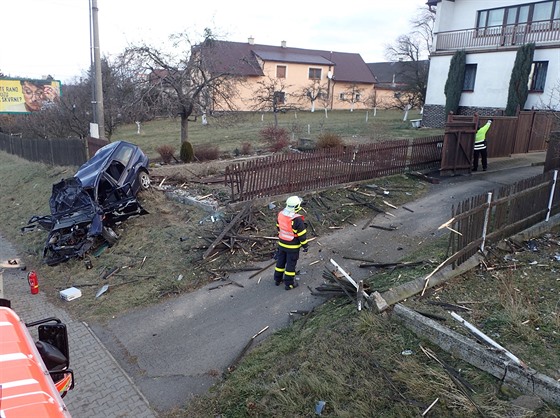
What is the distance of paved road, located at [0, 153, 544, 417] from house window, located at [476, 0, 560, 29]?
67.2ft

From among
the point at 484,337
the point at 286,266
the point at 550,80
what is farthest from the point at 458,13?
the point at 484,337

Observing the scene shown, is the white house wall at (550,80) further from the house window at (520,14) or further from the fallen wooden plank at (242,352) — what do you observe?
the fallen wooden plank at (242,352)

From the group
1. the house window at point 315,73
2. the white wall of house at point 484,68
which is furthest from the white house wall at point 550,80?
the house window at point 315,73

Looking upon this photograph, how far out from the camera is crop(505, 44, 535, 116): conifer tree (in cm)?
2195

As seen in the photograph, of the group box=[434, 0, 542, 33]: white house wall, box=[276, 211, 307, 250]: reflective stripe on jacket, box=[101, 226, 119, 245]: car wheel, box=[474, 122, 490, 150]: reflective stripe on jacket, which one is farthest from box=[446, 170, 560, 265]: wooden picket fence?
box=[434, 0, 542, 33]: white house wall

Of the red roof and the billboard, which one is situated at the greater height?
the red roof

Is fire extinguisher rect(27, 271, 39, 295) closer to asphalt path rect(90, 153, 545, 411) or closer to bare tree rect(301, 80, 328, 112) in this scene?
asphalt path rect(90, 153, 545, 411)

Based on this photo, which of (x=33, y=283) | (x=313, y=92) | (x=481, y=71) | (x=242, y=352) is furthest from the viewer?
(x=313, y=92)

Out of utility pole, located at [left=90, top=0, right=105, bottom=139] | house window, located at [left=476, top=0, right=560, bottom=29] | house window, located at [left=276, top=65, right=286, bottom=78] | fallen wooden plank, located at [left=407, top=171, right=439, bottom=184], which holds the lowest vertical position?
fallen wooden plank, located at [left=407, top=171, right=439, bottom=184]

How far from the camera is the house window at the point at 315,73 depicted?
52503mm

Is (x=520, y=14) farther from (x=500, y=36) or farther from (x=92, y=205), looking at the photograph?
(x=92, y=205)

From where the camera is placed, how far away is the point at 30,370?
2404mm

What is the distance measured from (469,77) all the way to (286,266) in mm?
23902

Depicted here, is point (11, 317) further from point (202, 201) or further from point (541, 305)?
point (202, 201)
